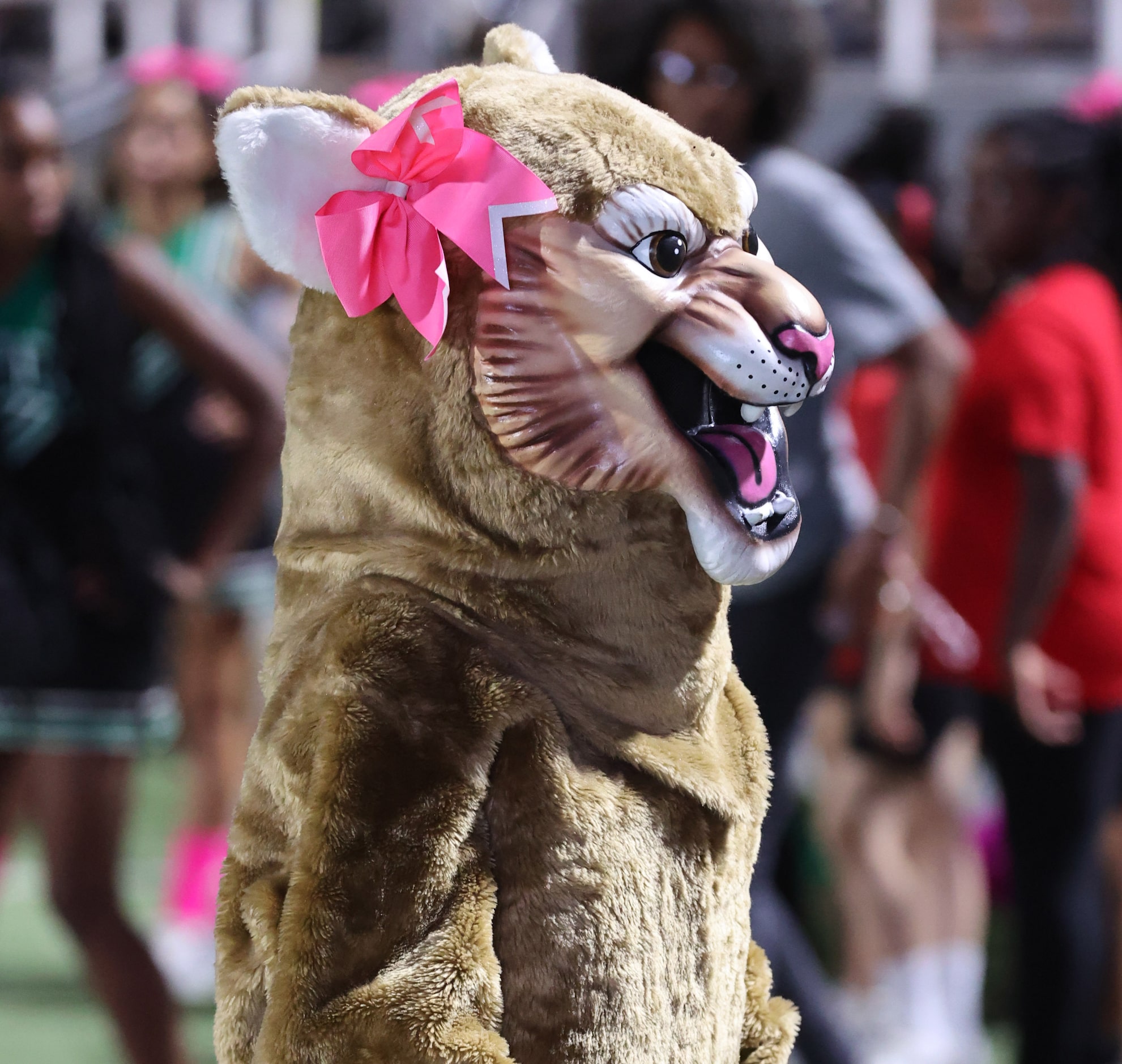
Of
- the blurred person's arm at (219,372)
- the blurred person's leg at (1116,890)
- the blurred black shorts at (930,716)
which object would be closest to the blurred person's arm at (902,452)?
the blurred black shorts at (930,716)

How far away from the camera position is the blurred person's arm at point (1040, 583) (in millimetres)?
2732

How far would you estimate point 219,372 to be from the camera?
3.00 metres

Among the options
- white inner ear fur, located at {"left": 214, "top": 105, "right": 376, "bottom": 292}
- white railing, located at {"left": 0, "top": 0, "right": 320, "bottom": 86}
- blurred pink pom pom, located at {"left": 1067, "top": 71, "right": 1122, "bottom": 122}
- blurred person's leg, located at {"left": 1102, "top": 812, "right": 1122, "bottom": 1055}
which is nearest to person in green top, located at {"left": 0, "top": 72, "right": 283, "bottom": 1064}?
white inner ear fur, located at {"left": 214, "top": 105, "right": 376, "bottom": 292}

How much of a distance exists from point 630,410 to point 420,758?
31cm

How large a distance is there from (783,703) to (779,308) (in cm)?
129

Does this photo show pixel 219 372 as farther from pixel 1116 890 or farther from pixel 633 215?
pixel 1116 890

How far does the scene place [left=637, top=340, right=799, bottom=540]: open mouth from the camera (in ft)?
4.17

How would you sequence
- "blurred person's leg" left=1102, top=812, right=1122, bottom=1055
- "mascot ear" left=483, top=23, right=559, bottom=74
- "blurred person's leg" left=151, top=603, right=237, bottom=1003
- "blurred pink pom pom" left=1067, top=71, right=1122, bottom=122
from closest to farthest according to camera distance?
"mascot ear" left=483, top=23, right=559, bottom=74 → "blurred person's leg" left=1102, top=812, right=1122, bottom=1055 → "blurred pink pom pom" left=1067, top=71, right=1122, bottom=122 → "blurred person's leg" left=151, top=603, right=237, bottom=1003

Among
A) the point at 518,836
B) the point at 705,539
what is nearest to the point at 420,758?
the point at 518,836

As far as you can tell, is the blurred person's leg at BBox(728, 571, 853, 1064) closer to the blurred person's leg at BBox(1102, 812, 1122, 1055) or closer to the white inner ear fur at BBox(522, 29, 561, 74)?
the blurred person's leg at BBox(1102, 812, 1122, 1055)

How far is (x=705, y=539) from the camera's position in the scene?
126cm

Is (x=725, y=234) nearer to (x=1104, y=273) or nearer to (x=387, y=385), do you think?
(x=387, y=385)

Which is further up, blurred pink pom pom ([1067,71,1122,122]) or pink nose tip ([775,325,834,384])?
pink nose tip ([775,325,834,384])

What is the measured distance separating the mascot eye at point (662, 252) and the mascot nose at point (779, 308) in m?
0.04
